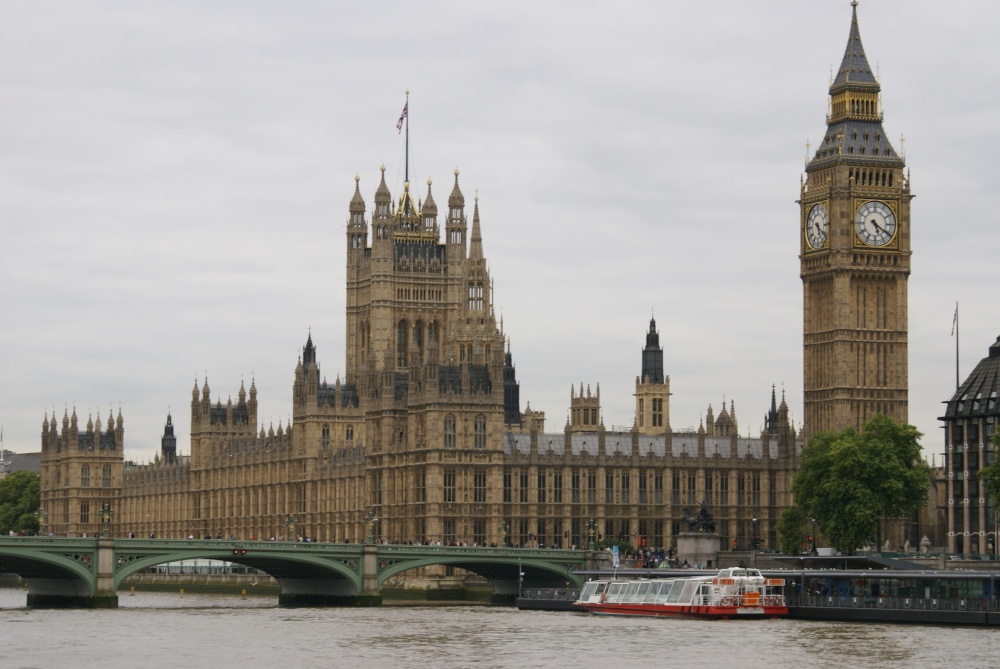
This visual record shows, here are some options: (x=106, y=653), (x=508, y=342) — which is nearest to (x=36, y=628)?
(x=106, y=653)

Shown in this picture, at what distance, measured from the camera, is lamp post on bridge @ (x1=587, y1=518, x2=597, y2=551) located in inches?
6038

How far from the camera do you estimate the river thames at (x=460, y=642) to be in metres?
92.8

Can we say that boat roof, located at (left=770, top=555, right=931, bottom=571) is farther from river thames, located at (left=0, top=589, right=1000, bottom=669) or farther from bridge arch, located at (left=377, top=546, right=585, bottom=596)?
bridge arch, located at (left=377, top=546, right=585, bottom=596)

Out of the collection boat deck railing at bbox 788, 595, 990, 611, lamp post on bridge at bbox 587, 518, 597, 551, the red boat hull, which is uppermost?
lamp post on bridge at bbox 587, 518, 597, 551

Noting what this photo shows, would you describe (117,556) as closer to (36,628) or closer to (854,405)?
(36,628)

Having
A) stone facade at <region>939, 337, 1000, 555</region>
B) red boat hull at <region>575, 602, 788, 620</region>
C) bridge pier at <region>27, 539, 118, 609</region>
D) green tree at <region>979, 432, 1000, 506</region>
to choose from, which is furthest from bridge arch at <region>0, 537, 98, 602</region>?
stone facade at <region>939, 337, 1000, 555</region>

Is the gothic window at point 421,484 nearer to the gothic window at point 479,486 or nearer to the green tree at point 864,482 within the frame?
the gothic window at point 479,486

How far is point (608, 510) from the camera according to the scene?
6314 inches

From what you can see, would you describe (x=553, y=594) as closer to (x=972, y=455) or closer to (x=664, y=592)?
(x=664, y=592)

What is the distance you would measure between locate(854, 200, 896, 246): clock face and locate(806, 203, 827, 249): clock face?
2352 mm

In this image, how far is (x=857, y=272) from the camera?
515ft

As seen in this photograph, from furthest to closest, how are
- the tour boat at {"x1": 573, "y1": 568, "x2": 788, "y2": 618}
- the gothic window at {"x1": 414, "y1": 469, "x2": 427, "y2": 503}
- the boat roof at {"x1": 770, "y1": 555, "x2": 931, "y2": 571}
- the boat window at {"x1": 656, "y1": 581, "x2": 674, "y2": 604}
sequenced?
the gothic window at {"x1": 414, "y1": 469, "x2": 427, "y2": 503}
the boat roof at {"x1": 770, "y1": 555, "x2": 931, "y2": 571}
the boat window at {"x1": 656, "y1": 581, "x2": 674, "y2": 604}
the tour boat at {"x1": 573, "y1": 568, "x2": 788, "y2": 618}

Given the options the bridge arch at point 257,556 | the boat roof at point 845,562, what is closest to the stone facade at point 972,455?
the boat roof at point 845,562

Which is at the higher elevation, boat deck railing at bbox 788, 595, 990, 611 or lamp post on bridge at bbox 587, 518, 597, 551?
lamp post on bridge at bbox 587, 518, 597, 551
